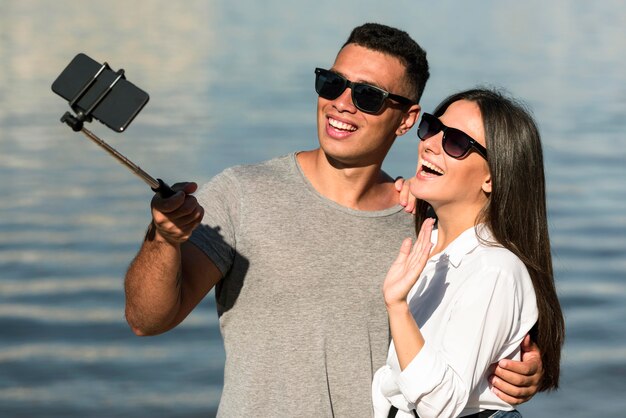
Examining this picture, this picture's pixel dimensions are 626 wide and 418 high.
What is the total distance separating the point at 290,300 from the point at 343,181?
0.51 m

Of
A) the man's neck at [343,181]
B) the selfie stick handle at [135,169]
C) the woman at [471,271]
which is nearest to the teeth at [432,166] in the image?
the woman at [471,271]

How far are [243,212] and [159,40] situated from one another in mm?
17963

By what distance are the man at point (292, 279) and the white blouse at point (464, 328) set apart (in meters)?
0.35

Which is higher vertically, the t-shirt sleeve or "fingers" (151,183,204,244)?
the t-shirt sleeve

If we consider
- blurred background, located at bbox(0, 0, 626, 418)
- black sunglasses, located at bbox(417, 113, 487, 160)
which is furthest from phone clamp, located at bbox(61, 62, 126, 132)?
blurred background, located at bbox(0, 0, 626, 418)

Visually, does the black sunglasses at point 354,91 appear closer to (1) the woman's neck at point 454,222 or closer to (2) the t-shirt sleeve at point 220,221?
(2) the t-shirt sleeve at point 220,221

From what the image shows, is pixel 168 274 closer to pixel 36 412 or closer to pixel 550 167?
pixel 36 412

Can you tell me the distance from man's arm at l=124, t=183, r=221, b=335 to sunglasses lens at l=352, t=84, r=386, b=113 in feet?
2.83

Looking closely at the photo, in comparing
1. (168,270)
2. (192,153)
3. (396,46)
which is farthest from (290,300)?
(192,153)

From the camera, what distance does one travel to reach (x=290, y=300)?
4.28 m

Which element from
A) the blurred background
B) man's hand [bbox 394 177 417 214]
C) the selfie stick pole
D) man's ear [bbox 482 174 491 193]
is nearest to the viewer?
the selfie stick pole

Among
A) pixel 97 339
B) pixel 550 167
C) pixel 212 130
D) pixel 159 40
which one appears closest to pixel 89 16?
pixel 159 40

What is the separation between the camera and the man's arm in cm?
364

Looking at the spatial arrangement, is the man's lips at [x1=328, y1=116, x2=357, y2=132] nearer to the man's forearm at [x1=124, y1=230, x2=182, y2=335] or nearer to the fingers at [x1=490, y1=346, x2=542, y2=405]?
the man's forearm at [x1=124, y1=230, x2=182, y2=335]
